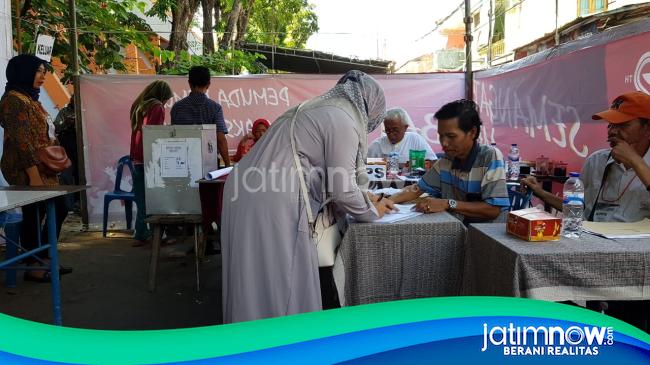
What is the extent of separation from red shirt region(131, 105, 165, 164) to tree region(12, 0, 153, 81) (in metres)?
1.96

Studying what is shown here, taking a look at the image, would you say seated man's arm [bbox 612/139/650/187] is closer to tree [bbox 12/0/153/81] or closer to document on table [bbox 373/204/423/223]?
document on table [bbox 373/204/423/223]

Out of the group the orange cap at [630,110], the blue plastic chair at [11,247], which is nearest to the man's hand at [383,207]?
the orange cap at [630,110]

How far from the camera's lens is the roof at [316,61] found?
13344 mm

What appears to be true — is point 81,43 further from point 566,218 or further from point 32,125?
point 566,218

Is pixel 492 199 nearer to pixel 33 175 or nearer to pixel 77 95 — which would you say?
pixel 33 175

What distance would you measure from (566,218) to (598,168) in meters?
0.68

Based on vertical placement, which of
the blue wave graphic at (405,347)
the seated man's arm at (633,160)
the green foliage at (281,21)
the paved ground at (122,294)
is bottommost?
the paved ground at (122,294)

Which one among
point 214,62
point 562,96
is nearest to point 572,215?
point 562,96

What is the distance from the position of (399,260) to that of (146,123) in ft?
11.3

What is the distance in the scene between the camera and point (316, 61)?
46.1 feet

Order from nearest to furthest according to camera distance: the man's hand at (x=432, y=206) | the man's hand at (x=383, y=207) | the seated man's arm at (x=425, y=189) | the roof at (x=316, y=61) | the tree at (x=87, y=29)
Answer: the man's hand at (x=383, y=207) → the man's hand at (x=432, y=206) → the seated man's arm at (x=425, y=189) → the tree at (x=87, y=29) → the roof at (x=316, y=61)

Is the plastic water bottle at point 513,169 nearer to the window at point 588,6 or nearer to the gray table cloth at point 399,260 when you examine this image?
the gray table cloth at point 399,260

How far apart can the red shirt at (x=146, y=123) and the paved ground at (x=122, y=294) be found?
3.35ft

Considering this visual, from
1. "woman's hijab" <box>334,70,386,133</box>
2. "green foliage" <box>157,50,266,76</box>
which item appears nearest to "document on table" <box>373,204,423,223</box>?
"woman's hijab" <box>334,70,386,133</box>
